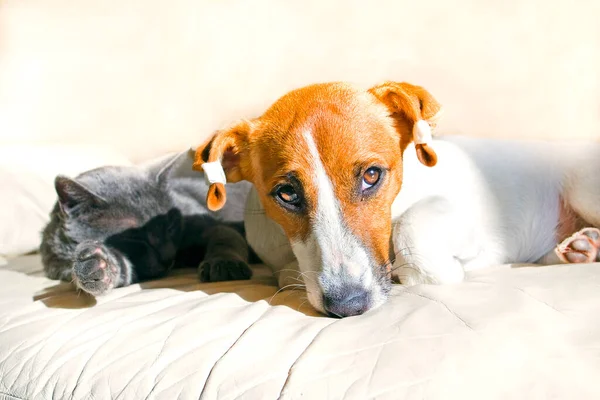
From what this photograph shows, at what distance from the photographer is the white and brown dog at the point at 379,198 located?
1.43 metres

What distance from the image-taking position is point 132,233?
2080 millimetres

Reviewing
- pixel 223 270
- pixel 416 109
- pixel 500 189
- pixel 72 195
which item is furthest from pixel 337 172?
pixel 72 195

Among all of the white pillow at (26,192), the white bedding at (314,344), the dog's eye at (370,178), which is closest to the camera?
the white bedding at (314,344)

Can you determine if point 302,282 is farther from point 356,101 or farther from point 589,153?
point 589,153

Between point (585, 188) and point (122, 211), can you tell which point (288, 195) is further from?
point (585, 188)

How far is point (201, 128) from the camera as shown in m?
3.18

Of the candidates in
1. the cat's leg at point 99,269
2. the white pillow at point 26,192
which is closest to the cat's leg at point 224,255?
the cat's leg at point 99,269

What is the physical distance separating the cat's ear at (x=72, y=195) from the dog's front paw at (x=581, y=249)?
5.65 ft

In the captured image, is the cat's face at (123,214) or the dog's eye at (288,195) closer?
the dog's eye at (288,195)

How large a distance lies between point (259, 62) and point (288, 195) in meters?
1.71

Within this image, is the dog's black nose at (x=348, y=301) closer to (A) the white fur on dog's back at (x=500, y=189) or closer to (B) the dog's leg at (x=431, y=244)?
(B) the dog's leg at (x=431, y=244)

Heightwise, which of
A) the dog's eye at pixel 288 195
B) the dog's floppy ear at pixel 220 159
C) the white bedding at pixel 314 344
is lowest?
the white bedding at pixel 314 344

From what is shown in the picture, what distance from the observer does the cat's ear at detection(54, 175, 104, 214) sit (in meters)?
1.96

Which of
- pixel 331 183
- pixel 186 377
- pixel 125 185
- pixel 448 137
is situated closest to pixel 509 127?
pixel 448 137
